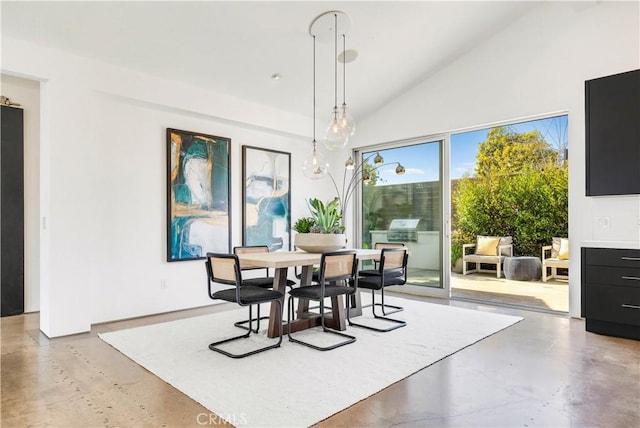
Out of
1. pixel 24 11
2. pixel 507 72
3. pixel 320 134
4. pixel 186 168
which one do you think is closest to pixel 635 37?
pixel 507 72

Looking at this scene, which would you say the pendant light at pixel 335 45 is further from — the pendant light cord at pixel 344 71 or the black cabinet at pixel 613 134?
the black cabinet at pixel 613 134

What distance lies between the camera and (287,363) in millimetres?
2746

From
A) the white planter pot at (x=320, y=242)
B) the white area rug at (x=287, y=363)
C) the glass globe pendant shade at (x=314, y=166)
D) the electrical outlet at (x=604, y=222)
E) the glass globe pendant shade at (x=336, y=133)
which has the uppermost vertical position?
the glass globe pendant shade at (x=336, y=133)

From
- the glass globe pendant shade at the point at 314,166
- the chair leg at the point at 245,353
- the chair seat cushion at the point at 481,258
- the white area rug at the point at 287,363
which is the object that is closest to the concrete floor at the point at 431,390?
the white area rug at the point at 287,363

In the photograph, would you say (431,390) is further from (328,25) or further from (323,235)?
(328,25)

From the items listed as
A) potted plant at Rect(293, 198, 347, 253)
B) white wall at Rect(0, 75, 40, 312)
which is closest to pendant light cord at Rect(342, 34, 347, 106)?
potted plant at Rect(293, 198, 347, 253)

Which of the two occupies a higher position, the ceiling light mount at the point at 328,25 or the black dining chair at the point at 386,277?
the ceiling light mount at the point at 328,25

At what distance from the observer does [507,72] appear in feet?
15.3

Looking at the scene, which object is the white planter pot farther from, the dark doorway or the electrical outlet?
the dark doorway

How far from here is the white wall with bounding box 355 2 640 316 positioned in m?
3.83

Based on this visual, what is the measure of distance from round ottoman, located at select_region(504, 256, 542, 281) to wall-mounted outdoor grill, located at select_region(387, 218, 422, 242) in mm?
2229

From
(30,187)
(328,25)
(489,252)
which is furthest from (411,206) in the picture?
(30,187)

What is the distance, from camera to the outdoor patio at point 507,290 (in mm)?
4988

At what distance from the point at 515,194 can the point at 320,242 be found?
5453mm
